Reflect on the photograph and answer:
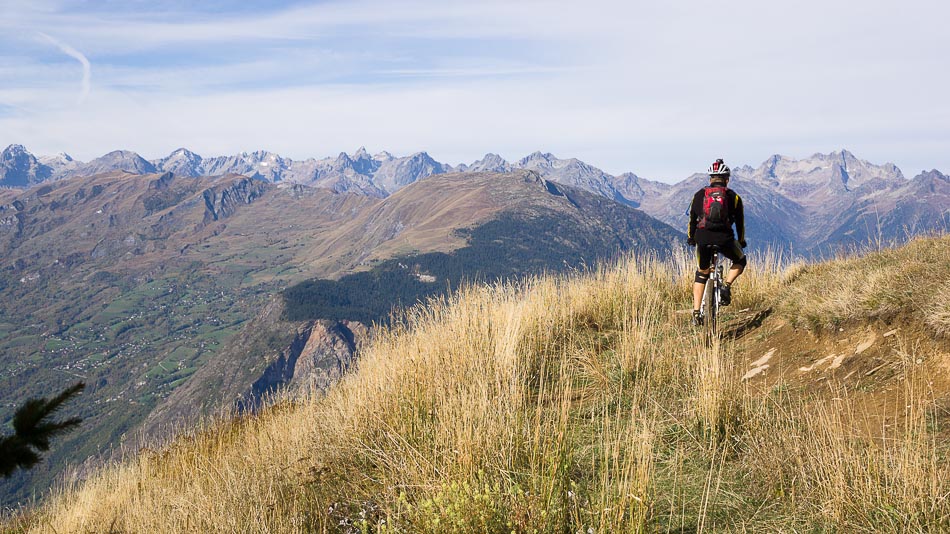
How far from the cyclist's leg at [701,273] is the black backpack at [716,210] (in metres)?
0.36

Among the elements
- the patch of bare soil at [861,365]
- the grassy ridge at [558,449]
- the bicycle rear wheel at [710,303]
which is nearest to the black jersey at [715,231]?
the bicycle rear wheel at [710,303]

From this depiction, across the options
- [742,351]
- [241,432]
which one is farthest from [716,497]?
[241,432]

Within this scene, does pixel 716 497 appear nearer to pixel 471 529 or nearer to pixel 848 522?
pixel 848 522

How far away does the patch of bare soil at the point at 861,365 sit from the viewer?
487cm

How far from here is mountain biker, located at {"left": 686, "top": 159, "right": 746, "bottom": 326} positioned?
8250mm

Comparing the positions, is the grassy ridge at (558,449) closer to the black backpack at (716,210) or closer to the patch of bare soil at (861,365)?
the patch of bare soil at (861,365)

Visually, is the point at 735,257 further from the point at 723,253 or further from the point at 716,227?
the point at 716,227

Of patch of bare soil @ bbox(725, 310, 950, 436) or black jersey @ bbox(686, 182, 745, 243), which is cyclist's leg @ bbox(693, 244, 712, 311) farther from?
patch of bare soil @ bbox(725, 310, 950, 436)

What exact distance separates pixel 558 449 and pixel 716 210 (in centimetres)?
563

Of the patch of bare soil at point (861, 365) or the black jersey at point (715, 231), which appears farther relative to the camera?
the black jersey at point (715, 231)

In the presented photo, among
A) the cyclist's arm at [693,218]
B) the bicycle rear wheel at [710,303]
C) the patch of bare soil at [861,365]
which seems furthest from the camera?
the cyclist's arm at [693,218]

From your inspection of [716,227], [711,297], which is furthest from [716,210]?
[711,297]

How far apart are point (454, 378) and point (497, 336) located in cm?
109

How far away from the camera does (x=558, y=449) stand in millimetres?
3928
